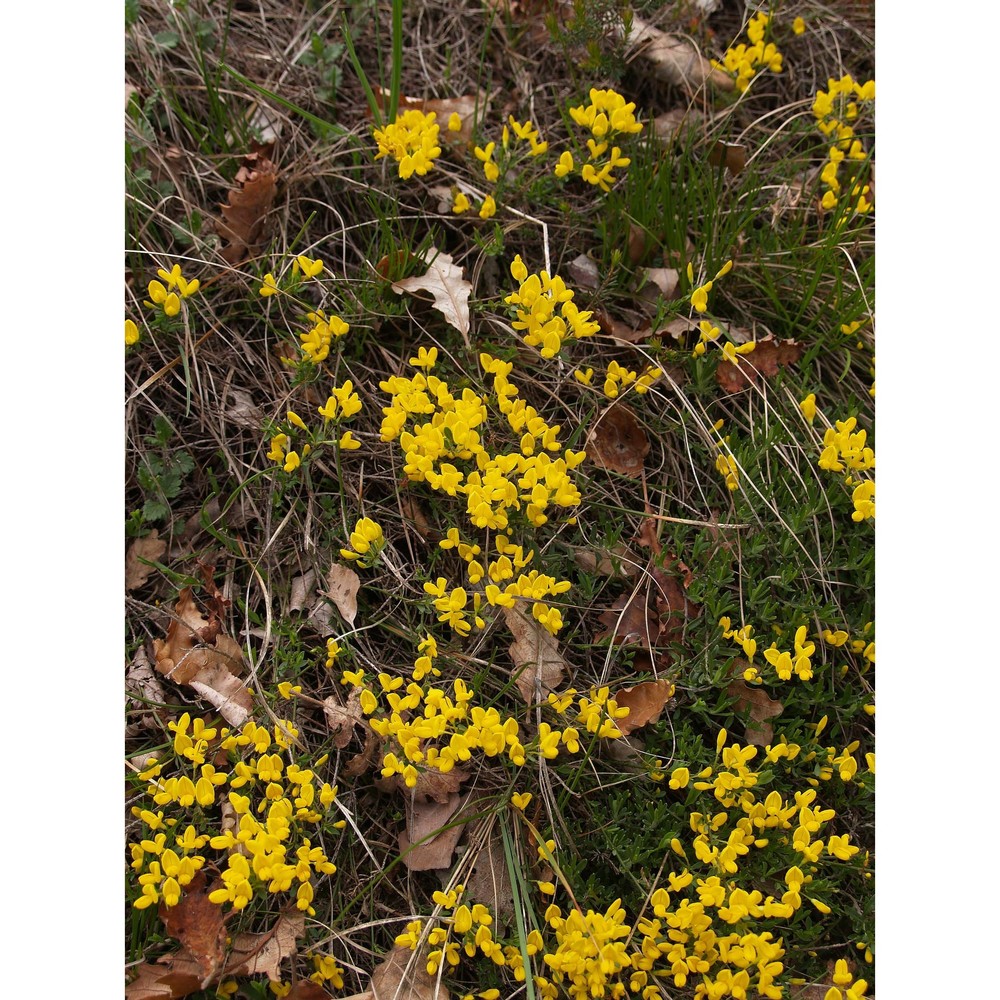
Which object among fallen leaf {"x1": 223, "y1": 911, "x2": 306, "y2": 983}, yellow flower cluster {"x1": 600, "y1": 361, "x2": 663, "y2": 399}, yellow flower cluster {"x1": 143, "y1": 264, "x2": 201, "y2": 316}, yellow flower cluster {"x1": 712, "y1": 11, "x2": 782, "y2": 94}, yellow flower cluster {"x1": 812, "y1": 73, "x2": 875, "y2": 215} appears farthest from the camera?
yellow flower cluster {"x1": 712, "y1": 11, "x2": 782, "y2": 94}

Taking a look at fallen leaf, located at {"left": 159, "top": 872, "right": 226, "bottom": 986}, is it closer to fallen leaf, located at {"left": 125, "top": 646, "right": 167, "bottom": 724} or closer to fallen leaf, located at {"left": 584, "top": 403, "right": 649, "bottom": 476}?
fallen leaf, located at {"left": 125, "top": 646, "right": 167, "bottom": 724}

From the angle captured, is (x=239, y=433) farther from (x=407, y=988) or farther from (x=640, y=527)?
(x=407, y=988)

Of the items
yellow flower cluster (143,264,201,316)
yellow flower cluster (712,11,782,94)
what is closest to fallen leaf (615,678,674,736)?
yellow flower cluster (143,264,201,316)

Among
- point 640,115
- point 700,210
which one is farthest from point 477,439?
point 640,115

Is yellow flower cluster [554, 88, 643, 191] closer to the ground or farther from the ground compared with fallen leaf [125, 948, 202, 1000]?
farther from the ground

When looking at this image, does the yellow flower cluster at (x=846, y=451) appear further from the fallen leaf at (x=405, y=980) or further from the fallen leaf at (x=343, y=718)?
the fallen leaf at (x=405, y=980)

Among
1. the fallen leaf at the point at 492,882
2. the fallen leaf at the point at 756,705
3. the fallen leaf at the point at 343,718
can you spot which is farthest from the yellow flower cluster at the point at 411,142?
the fallen leaf at the point at 492,882

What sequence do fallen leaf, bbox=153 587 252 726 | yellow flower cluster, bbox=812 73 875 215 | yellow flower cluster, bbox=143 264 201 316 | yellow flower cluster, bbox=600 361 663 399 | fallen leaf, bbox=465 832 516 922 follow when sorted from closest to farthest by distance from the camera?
fallen leaf, bbox=465 832 516 922
fallen leaf, bbox=153 587 252 726
yellow flower cluster, bbox=143 264 201 316
yellow flower cluster, bbox=600 361 663 399
yellow flower cluster, bbox=812 73 875 215
